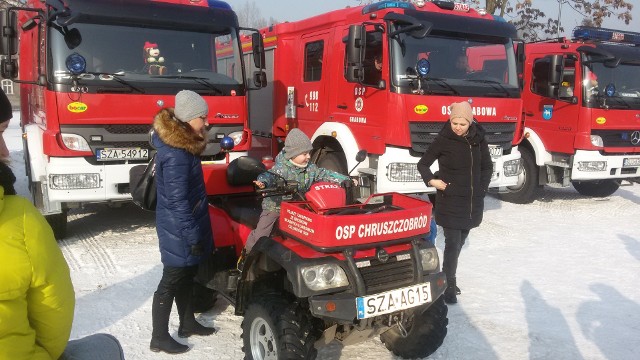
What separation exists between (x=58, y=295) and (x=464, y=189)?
3292 mm

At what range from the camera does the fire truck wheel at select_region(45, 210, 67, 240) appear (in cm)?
588

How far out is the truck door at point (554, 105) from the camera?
8.16 m

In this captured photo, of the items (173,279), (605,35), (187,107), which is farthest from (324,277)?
(605,35)

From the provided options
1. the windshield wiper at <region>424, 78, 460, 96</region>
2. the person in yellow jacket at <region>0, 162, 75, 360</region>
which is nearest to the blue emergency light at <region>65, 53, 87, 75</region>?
the windshield wiper at <region>424, 78, 460, 96</region>

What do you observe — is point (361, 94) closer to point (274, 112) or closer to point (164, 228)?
point (274, 112)

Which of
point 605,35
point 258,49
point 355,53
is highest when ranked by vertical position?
point 605,35

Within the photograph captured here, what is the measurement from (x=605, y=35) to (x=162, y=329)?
8277 mm

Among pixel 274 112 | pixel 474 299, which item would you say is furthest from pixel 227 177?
pixel 274 112

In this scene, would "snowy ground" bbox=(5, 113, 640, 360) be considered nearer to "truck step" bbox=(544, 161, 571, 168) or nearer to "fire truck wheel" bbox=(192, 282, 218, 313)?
"fire truck wheel" bbox=(192, 282, 218, 313)

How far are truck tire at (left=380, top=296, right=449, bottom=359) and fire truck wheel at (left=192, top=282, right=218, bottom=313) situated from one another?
1611 mm

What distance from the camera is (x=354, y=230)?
2.84 m

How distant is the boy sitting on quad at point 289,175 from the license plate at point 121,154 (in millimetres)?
2693

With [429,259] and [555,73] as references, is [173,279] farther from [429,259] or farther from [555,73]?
[555,73]

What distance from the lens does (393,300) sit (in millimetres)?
2838
